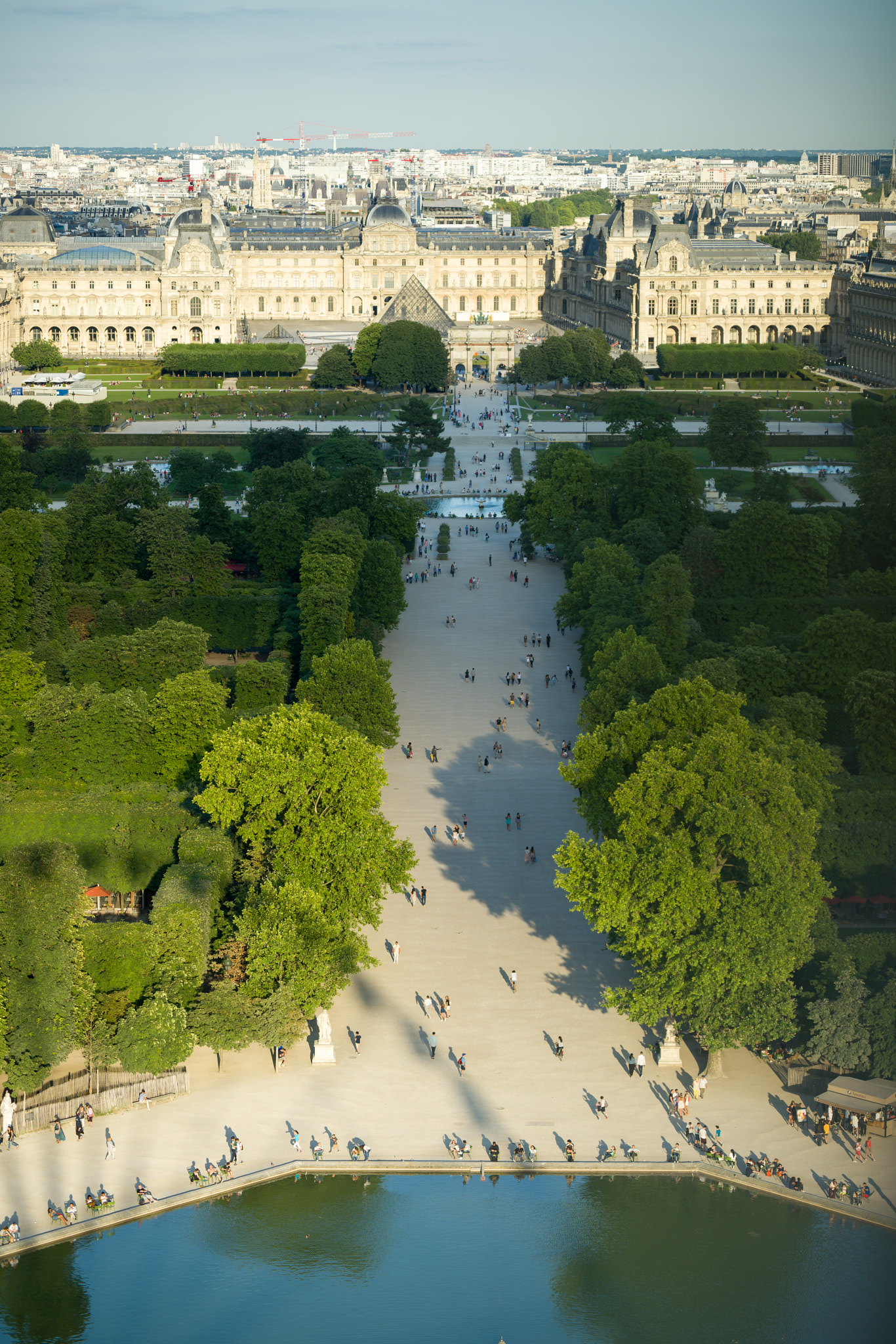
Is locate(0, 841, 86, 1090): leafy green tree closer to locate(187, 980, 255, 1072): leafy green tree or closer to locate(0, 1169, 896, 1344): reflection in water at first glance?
locate(187, 980, 255, 1072): leafy green tree

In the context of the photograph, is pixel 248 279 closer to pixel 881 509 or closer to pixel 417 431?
pixel 417 431


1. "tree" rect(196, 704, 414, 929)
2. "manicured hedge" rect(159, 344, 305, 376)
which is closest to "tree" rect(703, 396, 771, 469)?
"manicured hedge" rect(159, 344, 305, 376)

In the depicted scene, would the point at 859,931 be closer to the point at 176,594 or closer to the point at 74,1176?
the point at 74,1176

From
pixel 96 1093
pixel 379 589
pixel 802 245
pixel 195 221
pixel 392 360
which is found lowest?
pixel 96 1093

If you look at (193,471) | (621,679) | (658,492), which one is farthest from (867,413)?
(621,679)

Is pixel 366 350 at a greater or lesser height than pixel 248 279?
lesser

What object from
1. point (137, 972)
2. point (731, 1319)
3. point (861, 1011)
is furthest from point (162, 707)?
point (731, 1319)
